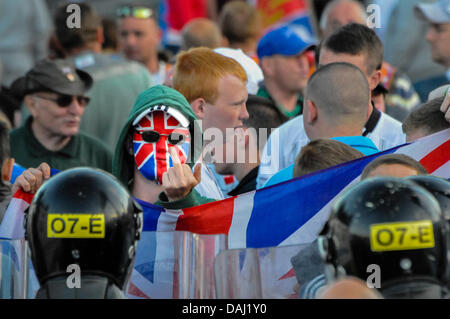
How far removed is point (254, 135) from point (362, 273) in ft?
12.6

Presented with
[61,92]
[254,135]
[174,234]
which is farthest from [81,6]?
[174,234]

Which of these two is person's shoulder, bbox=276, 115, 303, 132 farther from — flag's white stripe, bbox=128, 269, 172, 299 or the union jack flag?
flag's white stripe, bbox=128, 269, 172, 299

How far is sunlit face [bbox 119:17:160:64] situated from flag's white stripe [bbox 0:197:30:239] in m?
6.17

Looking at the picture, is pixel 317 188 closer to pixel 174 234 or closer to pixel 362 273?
pixel 174 234

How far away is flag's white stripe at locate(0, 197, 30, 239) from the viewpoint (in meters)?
4.98

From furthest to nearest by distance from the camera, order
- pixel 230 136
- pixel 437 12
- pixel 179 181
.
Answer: pixel 437 12 → pixel 230 136 → pixel 179 181

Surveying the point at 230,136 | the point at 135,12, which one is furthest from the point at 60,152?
the point at 135,12

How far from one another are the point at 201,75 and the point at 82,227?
3.20 metres

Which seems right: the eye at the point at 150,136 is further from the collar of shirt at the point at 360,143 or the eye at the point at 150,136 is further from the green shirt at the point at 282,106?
the green shirt at the point at 282,106

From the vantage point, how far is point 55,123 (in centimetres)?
816

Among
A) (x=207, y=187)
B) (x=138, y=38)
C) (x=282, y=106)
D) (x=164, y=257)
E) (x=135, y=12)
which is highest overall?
(x=135, y=12)

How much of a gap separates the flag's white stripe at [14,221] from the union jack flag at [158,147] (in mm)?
693

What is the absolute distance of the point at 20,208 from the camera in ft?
16.8

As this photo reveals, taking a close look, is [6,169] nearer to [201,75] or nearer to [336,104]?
[201,75]
